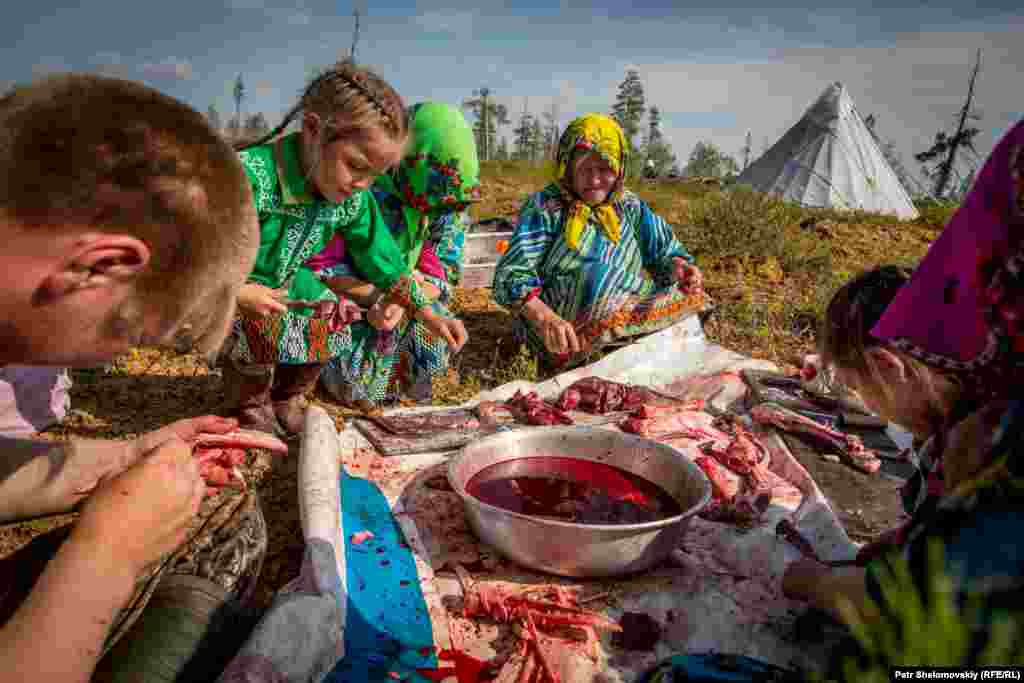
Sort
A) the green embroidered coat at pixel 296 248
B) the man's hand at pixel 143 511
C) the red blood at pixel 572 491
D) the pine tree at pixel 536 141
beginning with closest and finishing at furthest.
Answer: the man's hand at pixel 143 511 → the red blood at pixel 572 491 → the green embroidered coat at pixel 296 248 → the pine tree at pixel 536 141

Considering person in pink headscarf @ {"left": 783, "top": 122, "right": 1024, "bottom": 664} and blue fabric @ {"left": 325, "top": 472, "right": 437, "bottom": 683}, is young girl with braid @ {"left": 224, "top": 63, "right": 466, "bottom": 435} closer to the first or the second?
blue fabric @ {"left": 325, "top": 472, "right": 437, "bottom": 683}

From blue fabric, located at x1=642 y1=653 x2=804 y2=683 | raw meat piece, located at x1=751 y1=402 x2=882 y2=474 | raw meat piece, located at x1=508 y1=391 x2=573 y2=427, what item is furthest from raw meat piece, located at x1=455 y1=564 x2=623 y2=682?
raw meat piece, located at x1=751 y1=402 x2=882 y2=474

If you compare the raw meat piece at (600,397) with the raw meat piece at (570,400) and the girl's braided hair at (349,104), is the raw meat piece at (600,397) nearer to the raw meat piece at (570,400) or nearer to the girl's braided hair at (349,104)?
the raw meat piece at (570,400)

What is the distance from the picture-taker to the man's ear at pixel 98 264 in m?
Result: 1.04

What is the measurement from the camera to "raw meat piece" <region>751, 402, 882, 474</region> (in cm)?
264

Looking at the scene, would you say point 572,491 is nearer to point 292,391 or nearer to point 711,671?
point 711,671

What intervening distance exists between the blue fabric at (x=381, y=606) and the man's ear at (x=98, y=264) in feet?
3.38

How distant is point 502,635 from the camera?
1724mm

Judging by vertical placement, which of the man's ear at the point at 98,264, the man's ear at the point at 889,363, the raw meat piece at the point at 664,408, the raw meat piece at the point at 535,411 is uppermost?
the man's ear at the point at 98,264

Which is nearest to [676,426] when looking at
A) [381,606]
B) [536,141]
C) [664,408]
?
[664,408]

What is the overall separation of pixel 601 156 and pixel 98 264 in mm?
3239

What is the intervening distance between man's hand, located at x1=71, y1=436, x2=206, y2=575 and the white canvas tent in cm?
1437

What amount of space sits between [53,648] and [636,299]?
3.35 metres

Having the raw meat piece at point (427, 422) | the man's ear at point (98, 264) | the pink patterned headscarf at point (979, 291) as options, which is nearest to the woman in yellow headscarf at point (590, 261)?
the raw meat piece at point (427, 422)
